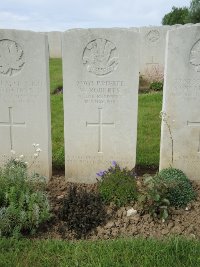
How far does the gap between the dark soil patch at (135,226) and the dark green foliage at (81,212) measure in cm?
5

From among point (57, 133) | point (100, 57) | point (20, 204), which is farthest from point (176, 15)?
point (20, 204)

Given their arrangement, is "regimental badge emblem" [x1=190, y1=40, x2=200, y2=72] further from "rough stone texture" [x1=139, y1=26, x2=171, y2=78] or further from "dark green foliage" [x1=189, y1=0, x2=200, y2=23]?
"dark green foliage" [x1=189, y1=0, x2=200, y2=23]

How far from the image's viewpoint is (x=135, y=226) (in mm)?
3900

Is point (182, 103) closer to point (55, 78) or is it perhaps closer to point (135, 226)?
point (135, 226)

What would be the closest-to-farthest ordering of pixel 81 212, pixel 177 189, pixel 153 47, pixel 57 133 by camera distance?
1. pixel 81 212
2. pixel 177 189
3. pixel 57 133
4. pixel 153 47

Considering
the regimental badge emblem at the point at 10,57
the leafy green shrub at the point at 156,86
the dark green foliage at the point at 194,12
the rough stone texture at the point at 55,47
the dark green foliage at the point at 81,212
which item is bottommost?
the dark green foliage at the point at 81,212

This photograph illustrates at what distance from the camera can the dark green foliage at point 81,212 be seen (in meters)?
3.82

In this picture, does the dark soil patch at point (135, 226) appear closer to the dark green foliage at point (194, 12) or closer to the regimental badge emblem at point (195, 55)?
the regimental badge emblem at point (195, 55)

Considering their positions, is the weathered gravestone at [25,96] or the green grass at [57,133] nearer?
the weathered gravestone at [25,96]

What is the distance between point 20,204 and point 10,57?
1880mm

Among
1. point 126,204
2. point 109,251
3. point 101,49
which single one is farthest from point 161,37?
point 109,251

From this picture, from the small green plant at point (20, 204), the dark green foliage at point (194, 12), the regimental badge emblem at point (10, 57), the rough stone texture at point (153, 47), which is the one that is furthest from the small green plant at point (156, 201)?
the dark green foliage at point (194, 12)

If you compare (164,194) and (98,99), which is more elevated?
(98,99)

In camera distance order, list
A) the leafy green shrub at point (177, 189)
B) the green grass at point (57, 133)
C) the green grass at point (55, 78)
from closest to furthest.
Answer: the leafy green shrub at point (177, 189) < the green grass at point (57, 133) < the green grass at point (55, 78)
